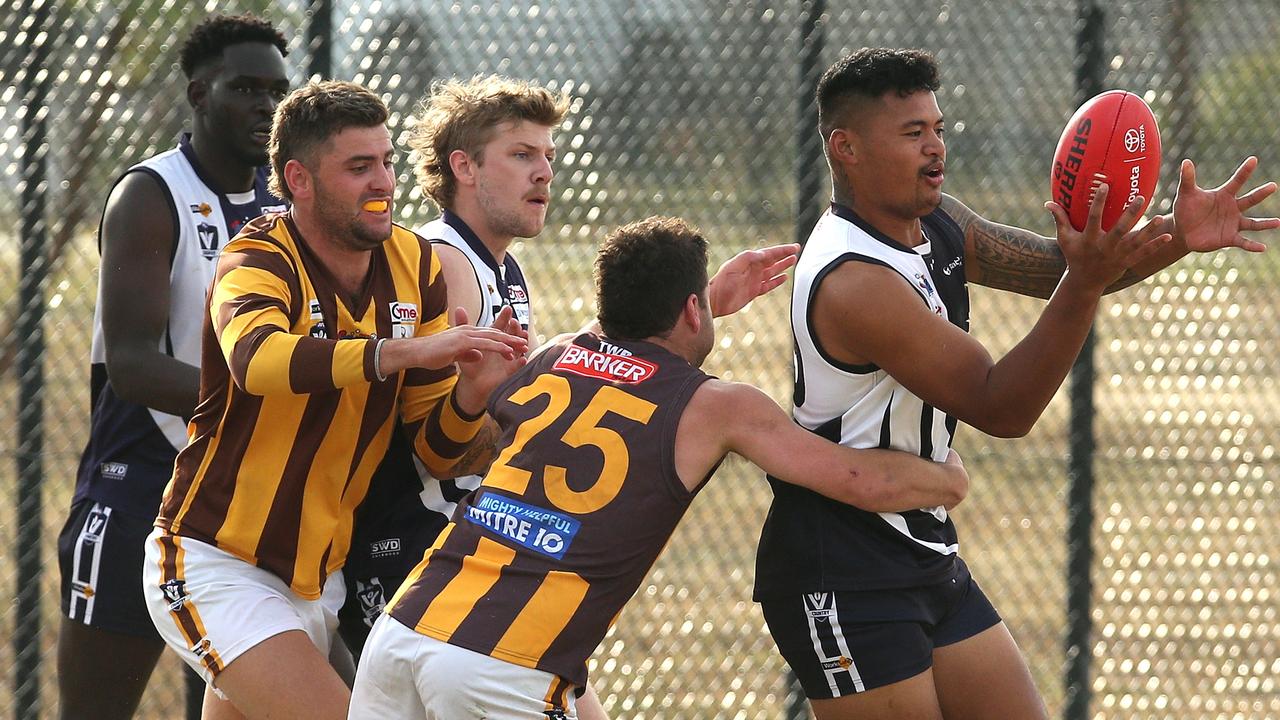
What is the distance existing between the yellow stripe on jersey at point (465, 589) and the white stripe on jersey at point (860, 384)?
90 cm

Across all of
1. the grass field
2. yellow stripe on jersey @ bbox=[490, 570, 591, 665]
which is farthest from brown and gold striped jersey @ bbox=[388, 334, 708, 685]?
the grass field

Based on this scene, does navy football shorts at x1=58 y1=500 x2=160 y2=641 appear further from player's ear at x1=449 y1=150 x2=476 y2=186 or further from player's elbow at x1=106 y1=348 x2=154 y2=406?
player's ear at x1=449 y1=150 x2=476 y2=186

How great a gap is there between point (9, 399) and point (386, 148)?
8.11 feet

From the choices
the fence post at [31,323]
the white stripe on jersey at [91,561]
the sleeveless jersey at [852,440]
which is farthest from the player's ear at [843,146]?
the fence post at [31,323]

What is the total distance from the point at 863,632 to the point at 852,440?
45cm

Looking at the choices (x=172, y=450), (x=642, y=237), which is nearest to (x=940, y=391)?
(x=642, y=237)

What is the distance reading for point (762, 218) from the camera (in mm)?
5473

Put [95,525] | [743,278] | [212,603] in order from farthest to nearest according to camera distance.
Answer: [95,525]
[743,278]
[212,603]

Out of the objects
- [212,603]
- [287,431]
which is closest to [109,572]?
[212,603]

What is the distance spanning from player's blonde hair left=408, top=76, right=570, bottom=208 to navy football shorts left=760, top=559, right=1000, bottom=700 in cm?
146

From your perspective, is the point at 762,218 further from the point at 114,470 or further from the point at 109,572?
the point at 109,572

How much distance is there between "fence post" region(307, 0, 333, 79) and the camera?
5055 mm

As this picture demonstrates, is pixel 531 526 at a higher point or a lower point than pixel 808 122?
lower

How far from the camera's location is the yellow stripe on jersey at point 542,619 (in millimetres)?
2967
